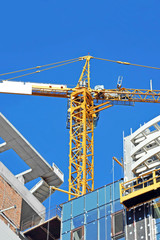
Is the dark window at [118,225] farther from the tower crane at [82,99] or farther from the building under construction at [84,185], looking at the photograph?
the tower crane at [82,99]

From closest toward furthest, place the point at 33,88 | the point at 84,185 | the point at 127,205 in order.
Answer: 1. the point at 127,205
2. the point at 84,185
3. the point at 33,88

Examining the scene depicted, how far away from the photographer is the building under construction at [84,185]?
48188 mm

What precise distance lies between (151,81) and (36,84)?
15.3 meters

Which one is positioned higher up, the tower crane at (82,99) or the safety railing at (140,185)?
the tower crane at (82,99)

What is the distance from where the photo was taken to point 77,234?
52188 mm

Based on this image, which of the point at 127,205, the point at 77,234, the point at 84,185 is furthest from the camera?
the point at 84,185

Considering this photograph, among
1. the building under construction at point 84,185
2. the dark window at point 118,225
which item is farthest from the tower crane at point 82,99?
the dark window at point 118,225

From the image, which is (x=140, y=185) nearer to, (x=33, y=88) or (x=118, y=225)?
(x=118, y=225)

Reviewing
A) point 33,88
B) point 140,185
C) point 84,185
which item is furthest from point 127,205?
point 33,88

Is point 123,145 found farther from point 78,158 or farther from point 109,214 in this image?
point 78,158

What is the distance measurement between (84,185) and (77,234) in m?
32.9

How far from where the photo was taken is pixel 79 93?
96.8m

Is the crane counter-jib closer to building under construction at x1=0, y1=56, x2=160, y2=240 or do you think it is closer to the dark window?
building under construction at x1=0, y1=56, x2=160, y2=240

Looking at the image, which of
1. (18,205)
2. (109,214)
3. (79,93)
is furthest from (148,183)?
(79,93)
